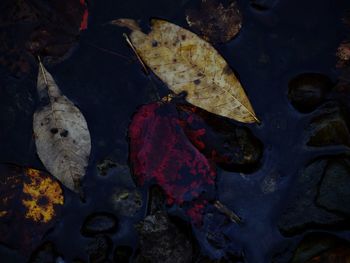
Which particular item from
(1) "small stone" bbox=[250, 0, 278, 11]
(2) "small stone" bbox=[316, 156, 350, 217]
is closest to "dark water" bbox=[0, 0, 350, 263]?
(1) "small stone" bbox=[250, 0, 278, 11]

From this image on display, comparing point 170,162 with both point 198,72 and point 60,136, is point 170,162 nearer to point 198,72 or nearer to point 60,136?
point 198,72

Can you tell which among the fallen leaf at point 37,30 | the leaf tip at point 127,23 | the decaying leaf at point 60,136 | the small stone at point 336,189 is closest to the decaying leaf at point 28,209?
the decaying leaf at point 60,136

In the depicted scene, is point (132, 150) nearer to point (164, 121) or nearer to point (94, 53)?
point (164, 121)

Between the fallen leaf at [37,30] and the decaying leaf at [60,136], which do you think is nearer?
the decaying leaf at [60,136]

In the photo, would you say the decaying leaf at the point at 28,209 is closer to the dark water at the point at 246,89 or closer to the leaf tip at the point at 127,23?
the dark water at the point at 246,89

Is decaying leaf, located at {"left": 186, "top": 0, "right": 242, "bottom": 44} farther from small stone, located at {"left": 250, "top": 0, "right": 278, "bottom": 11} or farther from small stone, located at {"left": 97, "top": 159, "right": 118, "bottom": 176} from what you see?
small stone, located at {"left": 97, "top": 159, "right": 118, "bottom": 176}
